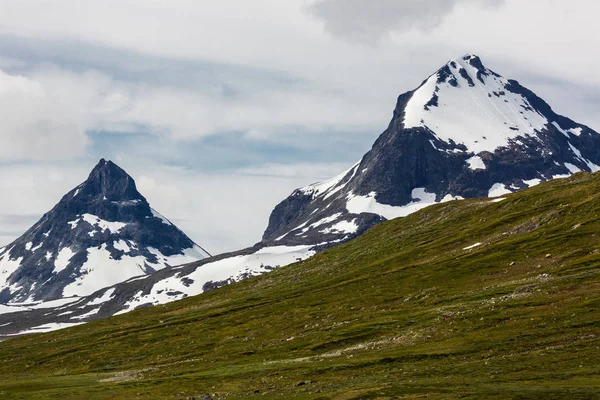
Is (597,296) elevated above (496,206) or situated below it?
below

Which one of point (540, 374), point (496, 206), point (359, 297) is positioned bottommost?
point (540, 374)

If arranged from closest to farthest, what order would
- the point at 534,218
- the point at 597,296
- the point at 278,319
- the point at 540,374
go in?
the point at 540,374, the point at 597,296, the point at 278,319, the point at 534,218

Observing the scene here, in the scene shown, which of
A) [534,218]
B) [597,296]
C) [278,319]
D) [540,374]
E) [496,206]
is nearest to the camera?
[540,374]

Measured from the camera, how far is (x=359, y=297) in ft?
443

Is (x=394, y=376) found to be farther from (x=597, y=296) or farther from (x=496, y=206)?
(x=496, y=206)

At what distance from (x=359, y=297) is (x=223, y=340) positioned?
82.8 feet

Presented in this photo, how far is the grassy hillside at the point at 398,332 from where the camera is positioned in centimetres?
6950

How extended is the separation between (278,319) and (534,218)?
56963 mm

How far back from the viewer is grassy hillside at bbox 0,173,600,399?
228 ft

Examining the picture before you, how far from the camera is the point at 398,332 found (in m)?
94.9

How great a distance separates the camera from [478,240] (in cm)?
15975

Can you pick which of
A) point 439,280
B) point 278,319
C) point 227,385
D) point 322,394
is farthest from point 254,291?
point 322,394

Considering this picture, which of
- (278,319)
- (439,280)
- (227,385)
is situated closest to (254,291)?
(278,319)

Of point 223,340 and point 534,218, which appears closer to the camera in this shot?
point 223,340
